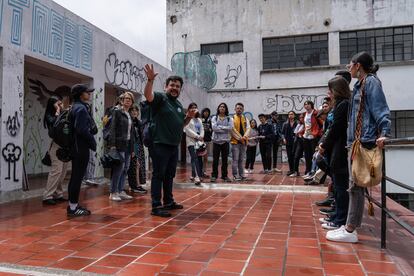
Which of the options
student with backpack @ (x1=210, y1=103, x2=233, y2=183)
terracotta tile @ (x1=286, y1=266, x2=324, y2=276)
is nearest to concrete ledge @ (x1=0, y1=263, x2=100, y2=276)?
terracotta tile @ (x1=286, y1=266, x2=324, y2=276)

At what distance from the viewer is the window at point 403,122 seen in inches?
640

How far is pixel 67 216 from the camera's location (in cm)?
495

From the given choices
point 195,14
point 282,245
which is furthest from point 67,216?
point 195,14

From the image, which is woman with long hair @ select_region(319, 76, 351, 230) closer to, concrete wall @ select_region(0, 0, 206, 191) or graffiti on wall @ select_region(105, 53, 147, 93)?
concrete wall @ select_region(0, 0, 206, 191)

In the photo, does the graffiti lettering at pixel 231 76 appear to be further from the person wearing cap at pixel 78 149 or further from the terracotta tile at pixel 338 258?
the terracotta tile at pixel 338 258

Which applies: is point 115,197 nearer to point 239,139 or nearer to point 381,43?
point 239,139

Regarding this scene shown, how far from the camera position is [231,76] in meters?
18.2

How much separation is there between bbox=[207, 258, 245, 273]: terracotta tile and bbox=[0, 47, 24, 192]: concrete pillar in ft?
13.6

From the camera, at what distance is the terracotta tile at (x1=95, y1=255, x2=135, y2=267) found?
123 inches

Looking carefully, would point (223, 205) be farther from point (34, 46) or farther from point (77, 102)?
point (34, 46)

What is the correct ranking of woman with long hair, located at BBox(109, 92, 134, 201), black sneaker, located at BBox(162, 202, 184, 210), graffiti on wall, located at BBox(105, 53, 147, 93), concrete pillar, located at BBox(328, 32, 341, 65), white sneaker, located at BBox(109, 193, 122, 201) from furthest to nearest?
concrete pillar, located at BBox(328, 32, 341, 65), graffiti on wall, located at BBox(105, 53, 147, 93), white sneaker, located at BBox(109, 193, 122, 201), woman with long hair, located at BBox(109, 92, 134, 201), black sneaker, located at BBox(162, 202, 184, 210)

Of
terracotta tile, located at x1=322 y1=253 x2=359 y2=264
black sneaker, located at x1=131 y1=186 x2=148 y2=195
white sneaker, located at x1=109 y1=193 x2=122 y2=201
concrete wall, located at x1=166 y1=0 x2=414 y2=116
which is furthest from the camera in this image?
concrete wall, located at x1=166 y1=0 x2=414 y2=116

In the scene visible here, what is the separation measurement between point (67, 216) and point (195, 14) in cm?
1572

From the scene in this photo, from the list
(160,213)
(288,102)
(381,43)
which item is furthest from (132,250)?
(381,43)
